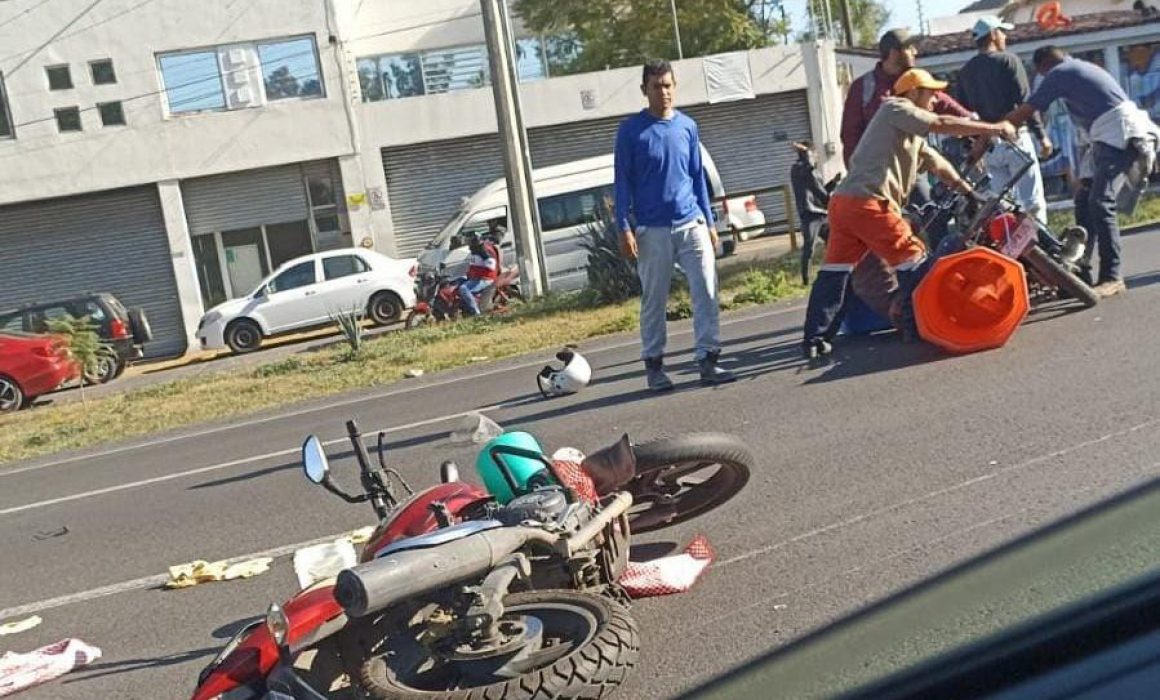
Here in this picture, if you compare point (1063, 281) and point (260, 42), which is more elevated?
point (260, 42)

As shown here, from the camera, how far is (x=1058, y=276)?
8.64m

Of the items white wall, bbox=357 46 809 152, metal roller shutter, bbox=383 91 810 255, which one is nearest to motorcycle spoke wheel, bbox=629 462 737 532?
white wall, bbox=357 46 809 152

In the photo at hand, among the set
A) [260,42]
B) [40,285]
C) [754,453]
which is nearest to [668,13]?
[260,42]

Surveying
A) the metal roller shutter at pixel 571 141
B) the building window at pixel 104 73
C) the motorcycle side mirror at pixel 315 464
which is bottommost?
the motorcycle side mirror at pixel 315 464

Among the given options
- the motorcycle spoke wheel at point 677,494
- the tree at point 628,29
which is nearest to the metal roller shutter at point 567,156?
the tree at point 628,29

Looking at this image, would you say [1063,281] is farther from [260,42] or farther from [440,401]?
[260,42]

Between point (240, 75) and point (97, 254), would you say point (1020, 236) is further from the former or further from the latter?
point (97, 254)

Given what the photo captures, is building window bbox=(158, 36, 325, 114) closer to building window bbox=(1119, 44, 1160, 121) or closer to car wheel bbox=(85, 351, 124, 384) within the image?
car wheel bbox=(85, 351, 124, 384)

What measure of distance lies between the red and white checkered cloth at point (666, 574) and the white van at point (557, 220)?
18.1 m

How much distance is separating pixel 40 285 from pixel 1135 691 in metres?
31.0

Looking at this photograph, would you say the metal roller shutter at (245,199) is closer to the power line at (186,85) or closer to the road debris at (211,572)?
the power line at (186,85)

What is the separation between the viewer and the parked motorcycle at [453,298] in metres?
21.0

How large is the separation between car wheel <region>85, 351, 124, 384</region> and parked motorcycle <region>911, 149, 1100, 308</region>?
15.0 meters

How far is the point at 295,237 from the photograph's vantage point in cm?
3088
